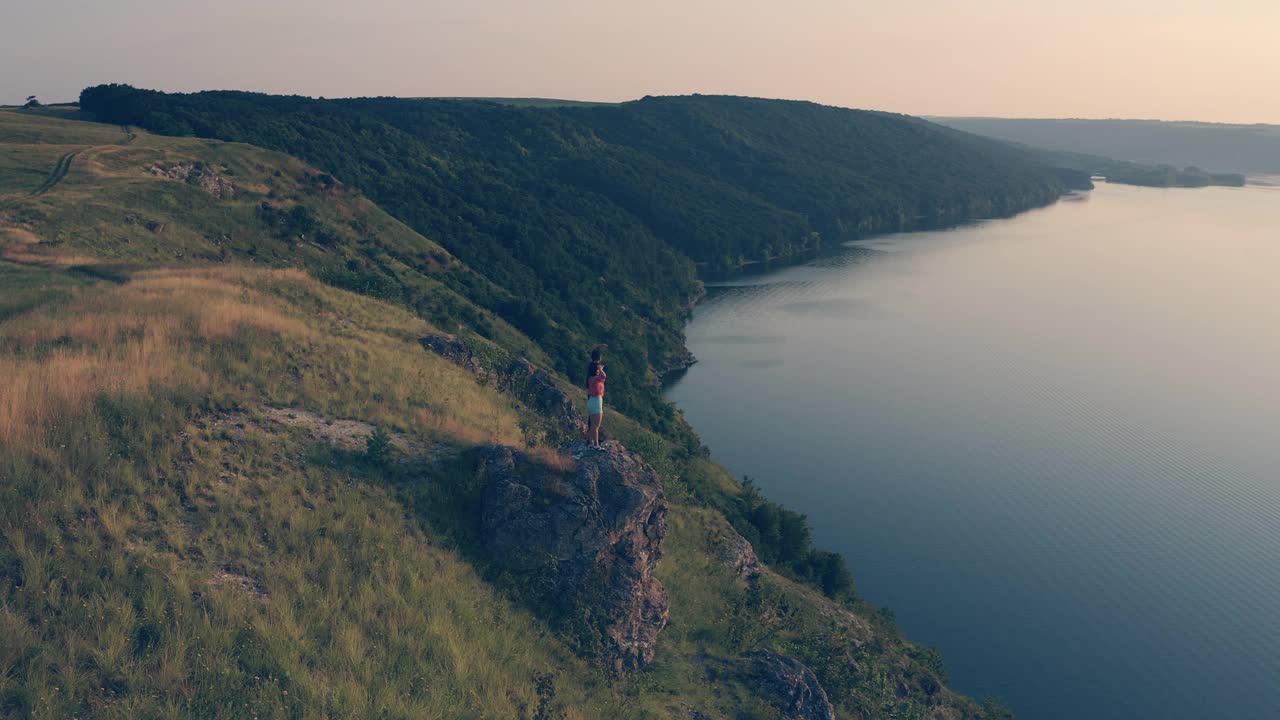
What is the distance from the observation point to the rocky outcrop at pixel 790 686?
17.8 m

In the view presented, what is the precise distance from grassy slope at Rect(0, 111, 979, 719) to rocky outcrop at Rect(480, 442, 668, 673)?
749mm

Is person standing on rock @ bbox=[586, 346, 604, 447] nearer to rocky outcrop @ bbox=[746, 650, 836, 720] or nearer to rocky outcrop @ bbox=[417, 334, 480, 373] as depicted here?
rocky outcrop @ bbox=[746, 650, 836, 720]

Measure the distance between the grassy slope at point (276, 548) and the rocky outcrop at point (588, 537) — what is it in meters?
0.75

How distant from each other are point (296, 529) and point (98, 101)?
272 feet

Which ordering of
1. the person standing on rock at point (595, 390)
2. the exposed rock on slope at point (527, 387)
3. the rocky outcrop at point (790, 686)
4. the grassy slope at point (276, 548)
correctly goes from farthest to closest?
the exposed rock on slope at point (527, 387)
the person standing on rock at point (595, 390)
the rocky outcrop at point (790, 686)
the grassy slope at point (276, 548)

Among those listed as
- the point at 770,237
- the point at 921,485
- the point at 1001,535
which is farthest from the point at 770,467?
the point at 770,237

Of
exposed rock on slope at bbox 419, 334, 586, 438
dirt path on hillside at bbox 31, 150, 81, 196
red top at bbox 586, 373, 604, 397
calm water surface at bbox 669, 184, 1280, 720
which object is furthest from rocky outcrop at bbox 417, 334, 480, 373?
dirt path on hillside at bbox 31, 150, 81, 196

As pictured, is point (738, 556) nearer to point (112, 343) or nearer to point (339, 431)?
point (339, 431)

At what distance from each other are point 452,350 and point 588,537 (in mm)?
14141

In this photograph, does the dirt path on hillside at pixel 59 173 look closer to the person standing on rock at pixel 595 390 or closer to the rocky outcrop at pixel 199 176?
the rocky outcrop at pixel 199 176

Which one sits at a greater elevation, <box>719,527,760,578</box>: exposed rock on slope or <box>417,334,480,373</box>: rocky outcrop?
<box>417,334,480,373</box>: rocky outcrop

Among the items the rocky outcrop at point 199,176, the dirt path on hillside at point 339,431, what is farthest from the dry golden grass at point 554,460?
the rocky outcrop at point 199,176

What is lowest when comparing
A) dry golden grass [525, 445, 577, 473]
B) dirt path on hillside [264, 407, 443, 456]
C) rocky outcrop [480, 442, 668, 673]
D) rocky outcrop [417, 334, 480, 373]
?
rocky outcrop [480, 442, 668, 673]

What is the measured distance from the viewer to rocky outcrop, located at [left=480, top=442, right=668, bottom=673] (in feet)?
54.0
